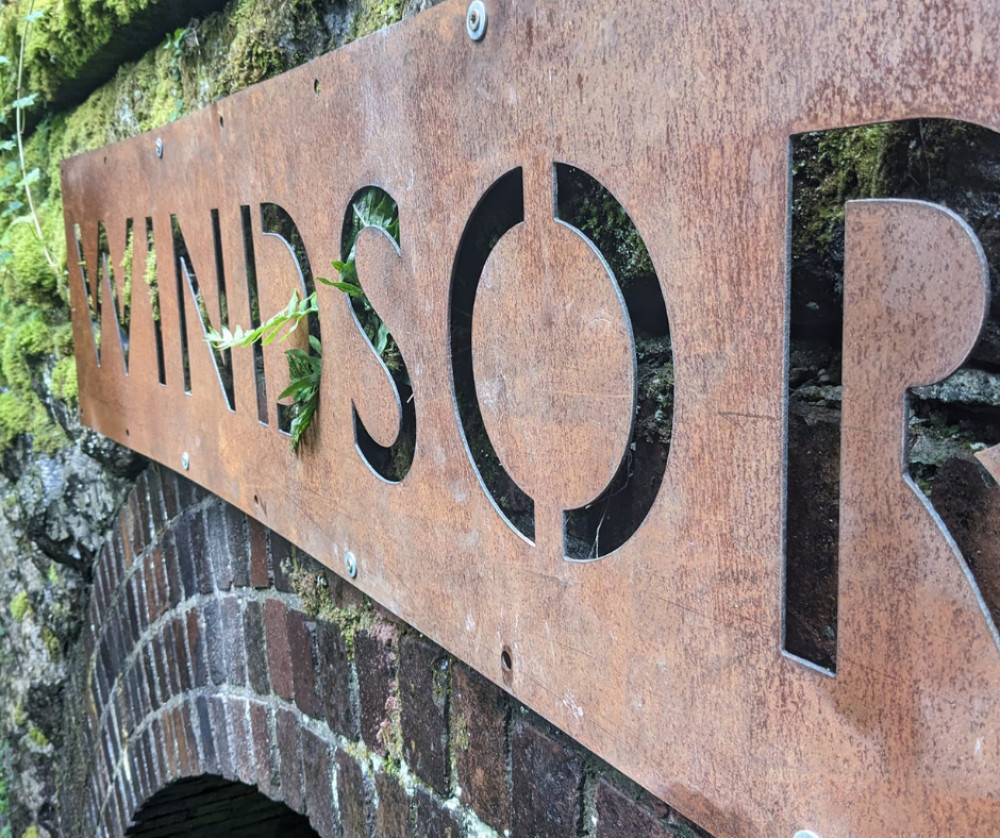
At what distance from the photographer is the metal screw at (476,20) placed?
2.13 ft

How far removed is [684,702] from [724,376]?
21 cm

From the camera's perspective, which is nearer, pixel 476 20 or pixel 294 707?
pixel 476 20

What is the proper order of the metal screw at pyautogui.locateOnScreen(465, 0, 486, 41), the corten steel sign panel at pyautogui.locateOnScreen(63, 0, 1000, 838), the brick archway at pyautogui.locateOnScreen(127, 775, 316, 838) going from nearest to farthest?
the corten steel sign panel at pyautogui.locateOnScreen(63, 0, 1000, 838) < the metal screw at pyautogui.locateOnScreen(465, 0, 486, 41) < the brick archway at pyautogui.locateOnScreen(127, 775, 316, 838)

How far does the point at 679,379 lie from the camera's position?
0.53 meters

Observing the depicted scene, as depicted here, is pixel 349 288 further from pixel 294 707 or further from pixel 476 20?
pixel 294 707

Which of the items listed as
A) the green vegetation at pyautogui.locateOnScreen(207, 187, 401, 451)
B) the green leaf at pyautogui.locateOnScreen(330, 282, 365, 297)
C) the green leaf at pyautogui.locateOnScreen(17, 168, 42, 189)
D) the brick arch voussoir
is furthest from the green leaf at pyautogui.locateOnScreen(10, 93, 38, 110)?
the green leaf at pyautogui.locateOnScreen(330, 282, 365, 297)

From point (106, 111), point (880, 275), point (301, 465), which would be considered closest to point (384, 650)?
point (301, 465)

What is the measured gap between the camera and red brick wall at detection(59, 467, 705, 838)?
81 cm

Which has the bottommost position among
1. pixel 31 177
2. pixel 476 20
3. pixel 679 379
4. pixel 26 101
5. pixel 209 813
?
pixel 209 813

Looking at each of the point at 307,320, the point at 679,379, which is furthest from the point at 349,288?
the point at 679,379

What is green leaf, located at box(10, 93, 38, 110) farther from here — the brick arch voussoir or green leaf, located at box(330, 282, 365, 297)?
green leaf, located at box(330, 282, 365, 297)

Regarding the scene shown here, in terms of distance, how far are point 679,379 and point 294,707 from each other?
0.94m

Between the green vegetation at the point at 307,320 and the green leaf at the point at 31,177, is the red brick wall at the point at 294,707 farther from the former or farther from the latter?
the green leaf at the point at 31,177

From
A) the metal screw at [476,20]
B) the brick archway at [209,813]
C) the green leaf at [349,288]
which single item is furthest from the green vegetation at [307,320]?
the brick archway at [209,813]
